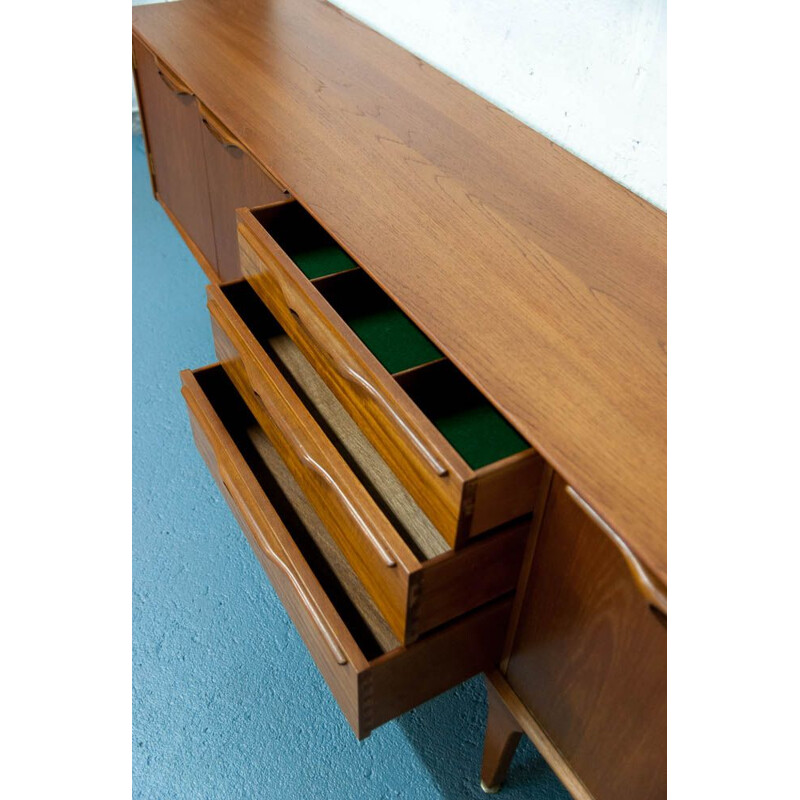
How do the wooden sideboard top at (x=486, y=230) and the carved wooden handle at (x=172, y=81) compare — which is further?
the carved wooden handle at (x=172, y=81)

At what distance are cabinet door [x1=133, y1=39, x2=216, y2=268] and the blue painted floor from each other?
Answer: 566 millimetres

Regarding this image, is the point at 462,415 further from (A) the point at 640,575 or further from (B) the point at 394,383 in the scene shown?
(A) the point at 640,575

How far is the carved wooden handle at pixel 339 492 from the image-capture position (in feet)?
2.49

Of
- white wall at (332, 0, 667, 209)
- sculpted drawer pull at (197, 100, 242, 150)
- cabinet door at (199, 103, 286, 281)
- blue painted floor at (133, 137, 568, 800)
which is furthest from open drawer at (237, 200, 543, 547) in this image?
blue painted floor at (133, 137, 568, 800)

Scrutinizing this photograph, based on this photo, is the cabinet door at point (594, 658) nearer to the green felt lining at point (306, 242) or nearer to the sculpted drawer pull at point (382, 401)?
the sculpted drawer pull at point (382, 401)

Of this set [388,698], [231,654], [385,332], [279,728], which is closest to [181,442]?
[231,654]

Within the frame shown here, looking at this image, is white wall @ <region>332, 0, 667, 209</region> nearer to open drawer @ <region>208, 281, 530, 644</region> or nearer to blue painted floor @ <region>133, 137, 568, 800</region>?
open drawer @ <region>208, 281, 530, 644</region>

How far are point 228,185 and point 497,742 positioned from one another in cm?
103

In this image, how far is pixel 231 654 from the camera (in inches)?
47.7

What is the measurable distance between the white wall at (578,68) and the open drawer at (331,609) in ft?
2.06

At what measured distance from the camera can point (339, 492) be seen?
0.83 m

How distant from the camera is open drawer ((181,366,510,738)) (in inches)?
32.2

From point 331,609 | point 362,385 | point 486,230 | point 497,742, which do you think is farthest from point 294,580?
point 486,230

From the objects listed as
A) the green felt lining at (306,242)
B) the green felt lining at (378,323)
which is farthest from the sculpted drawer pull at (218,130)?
the green felt lining at (378,323)
